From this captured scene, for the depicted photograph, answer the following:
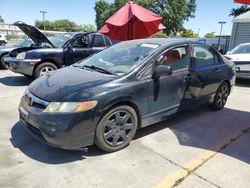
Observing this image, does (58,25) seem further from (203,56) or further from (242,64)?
(203,56)

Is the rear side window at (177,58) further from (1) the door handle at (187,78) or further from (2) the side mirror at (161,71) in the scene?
(2) the side mirror at (161,71)

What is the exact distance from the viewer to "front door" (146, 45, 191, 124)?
371 centimetres

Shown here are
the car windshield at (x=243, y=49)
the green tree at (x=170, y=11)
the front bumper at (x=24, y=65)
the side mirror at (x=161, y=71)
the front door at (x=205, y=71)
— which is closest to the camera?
the side mirror at (x=161, y=71)

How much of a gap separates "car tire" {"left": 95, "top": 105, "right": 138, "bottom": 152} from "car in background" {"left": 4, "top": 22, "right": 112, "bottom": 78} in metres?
4.57

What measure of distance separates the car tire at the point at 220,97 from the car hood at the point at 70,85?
104 inches

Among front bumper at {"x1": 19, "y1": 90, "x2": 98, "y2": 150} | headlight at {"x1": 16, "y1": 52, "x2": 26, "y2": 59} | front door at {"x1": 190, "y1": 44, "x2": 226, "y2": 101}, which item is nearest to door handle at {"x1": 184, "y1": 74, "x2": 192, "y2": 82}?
front door at {"x1": 190, "y1": 44, "x2": 226, "y2": 101}

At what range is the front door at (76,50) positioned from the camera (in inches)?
298

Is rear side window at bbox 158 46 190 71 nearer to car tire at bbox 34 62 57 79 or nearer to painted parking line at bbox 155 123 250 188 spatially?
painted parking line at bbox 155 123 250 188

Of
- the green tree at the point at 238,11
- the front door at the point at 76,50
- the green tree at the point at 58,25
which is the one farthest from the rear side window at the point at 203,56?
the green tree at the point at 58,25

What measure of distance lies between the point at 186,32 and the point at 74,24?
4929cm

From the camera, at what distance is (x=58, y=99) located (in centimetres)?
301

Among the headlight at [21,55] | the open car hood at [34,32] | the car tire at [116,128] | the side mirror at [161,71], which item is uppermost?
the open car hood at [34,32]

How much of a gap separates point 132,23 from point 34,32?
3.00 metres

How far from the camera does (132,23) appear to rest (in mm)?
7367
